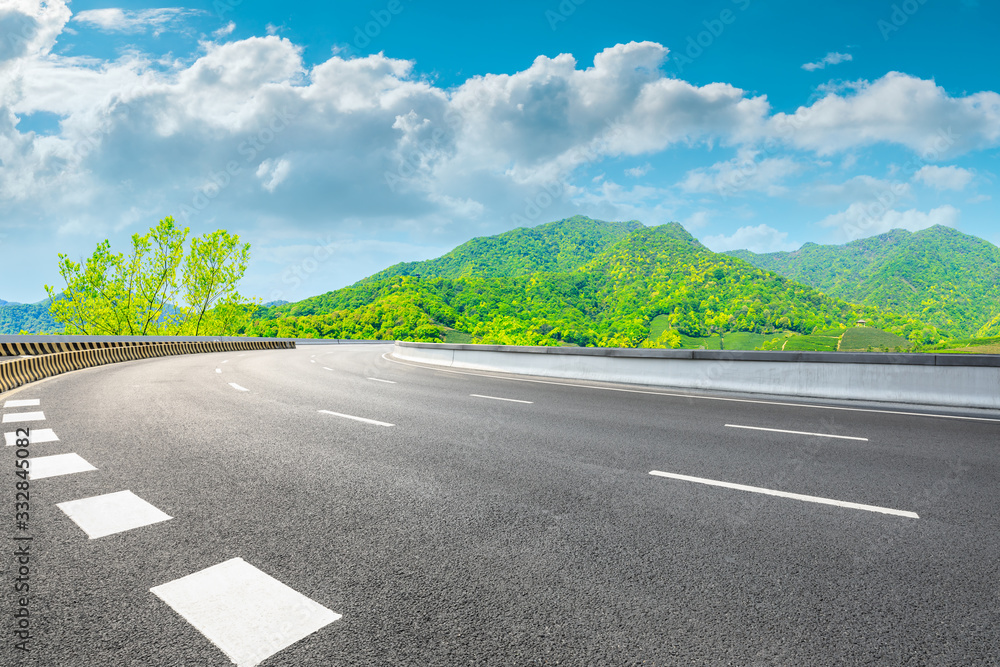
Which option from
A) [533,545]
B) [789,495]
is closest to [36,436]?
[533,545]

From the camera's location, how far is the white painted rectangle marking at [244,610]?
2.42 m

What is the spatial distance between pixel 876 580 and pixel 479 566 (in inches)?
89.0

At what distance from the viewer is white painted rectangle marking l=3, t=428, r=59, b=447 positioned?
6530mm

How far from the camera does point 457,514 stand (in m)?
4.08

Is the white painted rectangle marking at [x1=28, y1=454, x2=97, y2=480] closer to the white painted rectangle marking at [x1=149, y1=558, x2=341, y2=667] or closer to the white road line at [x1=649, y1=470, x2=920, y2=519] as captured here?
the white painted rectangle marking at [x1=149, y1=558, x2=341, y2=667]

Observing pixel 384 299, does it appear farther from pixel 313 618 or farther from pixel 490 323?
pixel 313 618

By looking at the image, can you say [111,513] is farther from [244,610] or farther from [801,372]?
[801,372]

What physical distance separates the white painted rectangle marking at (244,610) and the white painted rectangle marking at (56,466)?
3.23 m

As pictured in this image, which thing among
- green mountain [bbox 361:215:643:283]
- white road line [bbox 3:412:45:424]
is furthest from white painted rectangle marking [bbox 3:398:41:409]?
green mountain [bbox 361:215:643:283]

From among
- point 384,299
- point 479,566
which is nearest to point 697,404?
point 479,566

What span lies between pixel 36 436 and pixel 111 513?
13.3 ft

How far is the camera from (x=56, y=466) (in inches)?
211

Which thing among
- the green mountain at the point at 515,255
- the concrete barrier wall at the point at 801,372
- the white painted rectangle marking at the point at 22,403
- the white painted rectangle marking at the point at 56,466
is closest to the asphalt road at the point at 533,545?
the white painted rectangle marking at the point at 56,466

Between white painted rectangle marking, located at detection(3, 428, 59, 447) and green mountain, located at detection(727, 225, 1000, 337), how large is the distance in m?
109
